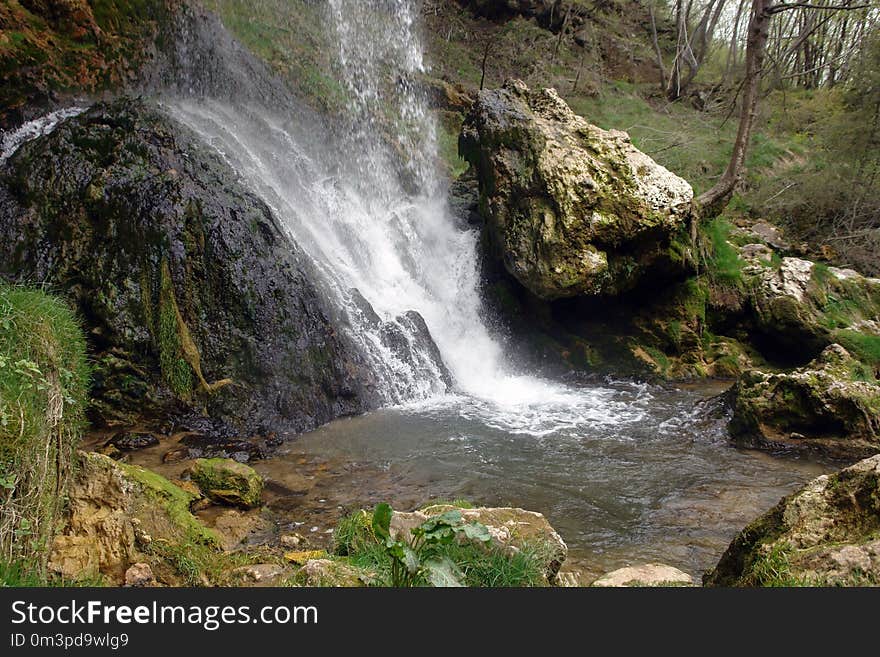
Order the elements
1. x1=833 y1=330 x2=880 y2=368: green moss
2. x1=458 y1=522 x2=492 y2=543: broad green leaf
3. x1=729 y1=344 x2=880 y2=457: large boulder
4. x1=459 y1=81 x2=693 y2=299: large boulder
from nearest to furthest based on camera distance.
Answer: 1. x1=458 y1=522 x2=492 y2=543: broad green leaf
2. x1=729 y1=344 x2=880 y2=457: large boulder
3. x1=833 y1=330 x2=880 y2=368: green moss
4. x1=459 y1=81 x2=693 y2=299: large boulder

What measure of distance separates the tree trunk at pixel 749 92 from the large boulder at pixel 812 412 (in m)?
5.58

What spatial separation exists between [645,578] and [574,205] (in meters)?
7.52

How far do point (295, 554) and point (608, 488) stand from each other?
3.36m

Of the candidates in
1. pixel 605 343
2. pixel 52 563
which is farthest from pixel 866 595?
pixel 605 343

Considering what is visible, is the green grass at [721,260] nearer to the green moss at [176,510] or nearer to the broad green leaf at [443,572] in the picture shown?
the broad green leaf at [443,572]

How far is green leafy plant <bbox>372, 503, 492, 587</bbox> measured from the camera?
2.42m

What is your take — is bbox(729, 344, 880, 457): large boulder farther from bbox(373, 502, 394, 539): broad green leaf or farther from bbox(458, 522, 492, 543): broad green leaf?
bbox(373, 502, 394, 539): broad green leaf

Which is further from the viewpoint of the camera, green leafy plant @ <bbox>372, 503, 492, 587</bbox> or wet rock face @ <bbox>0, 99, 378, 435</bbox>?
wet rock face @ <bbox>0, 99, 378, 435</bbox>

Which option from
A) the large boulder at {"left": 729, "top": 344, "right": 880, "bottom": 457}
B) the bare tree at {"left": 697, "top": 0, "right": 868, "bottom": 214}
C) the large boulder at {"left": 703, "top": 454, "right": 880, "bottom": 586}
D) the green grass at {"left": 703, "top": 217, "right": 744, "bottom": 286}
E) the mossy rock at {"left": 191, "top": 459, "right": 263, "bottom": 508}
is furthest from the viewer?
the green grass at {"left": 703, "top": 217, "right": 744, "bottom": 286}

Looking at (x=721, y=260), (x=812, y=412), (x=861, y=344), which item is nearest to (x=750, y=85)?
(x=721, y=260)

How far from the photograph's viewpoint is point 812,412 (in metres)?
6.79

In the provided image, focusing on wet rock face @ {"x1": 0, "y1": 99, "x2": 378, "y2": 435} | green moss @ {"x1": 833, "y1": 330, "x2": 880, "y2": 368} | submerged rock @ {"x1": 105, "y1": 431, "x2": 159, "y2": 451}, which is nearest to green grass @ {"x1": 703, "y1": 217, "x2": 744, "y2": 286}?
green moss @ {"x1": 833, "y1": 330, "x2": 880, "y2": 368}

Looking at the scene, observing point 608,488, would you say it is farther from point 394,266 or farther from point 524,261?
point 394,266

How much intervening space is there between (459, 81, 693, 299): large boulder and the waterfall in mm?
1638
